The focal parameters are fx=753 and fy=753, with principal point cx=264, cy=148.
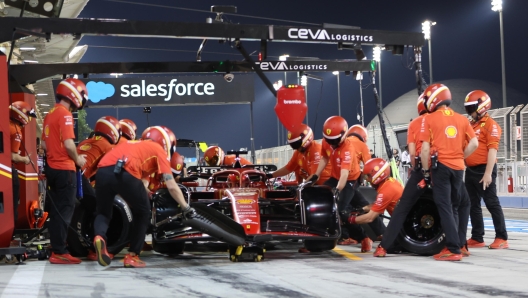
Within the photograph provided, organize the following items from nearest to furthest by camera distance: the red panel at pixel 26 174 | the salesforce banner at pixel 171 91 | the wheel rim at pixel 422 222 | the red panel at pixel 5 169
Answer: the red panel at pixel 5 169, the wheel rim at pixel 422 222, the red panel at pixel 26 174, the salesforce banner at pixel 171 91

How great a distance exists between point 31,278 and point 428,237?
481cm

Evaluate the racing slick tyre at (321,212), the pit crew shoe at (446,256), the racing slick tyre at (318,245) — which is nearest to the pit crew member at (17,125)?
the racing slick tyre at (321,212)

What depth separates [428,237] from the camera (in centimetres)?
945

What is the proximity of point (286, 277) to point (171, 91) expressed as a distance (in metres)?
9.95

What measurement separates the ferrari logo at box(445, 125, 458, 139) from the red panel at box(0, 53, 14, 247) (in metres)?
5.11

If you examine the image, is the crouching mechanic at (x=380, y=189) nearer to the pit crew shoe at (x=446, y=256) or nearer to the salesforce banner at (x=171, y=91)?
the pit crew shoe at (x=446, y=256)

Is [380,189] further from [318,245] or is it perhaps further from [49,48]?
[49,48]

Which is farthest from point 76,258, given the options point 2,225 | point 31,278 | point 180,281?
point 180,281

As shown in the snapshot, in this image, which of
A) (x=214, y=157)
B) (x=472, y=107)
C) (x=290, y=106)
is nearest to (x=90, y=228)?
(x=290, y=106)

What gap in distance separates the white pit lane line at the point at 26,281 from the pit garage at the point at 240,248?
0.03ft

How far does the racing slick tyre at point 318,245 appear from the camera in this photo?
954cm

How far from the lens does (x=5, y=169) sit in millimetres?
8711

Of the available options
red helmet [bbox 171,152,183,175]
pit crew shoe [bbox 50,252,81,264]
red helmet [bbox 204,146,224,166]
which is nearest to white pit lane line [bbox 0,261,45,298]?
pit crew shoe [bbox 50,252,81,264]

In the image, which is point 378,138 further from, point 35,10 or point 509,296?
point 509,296
